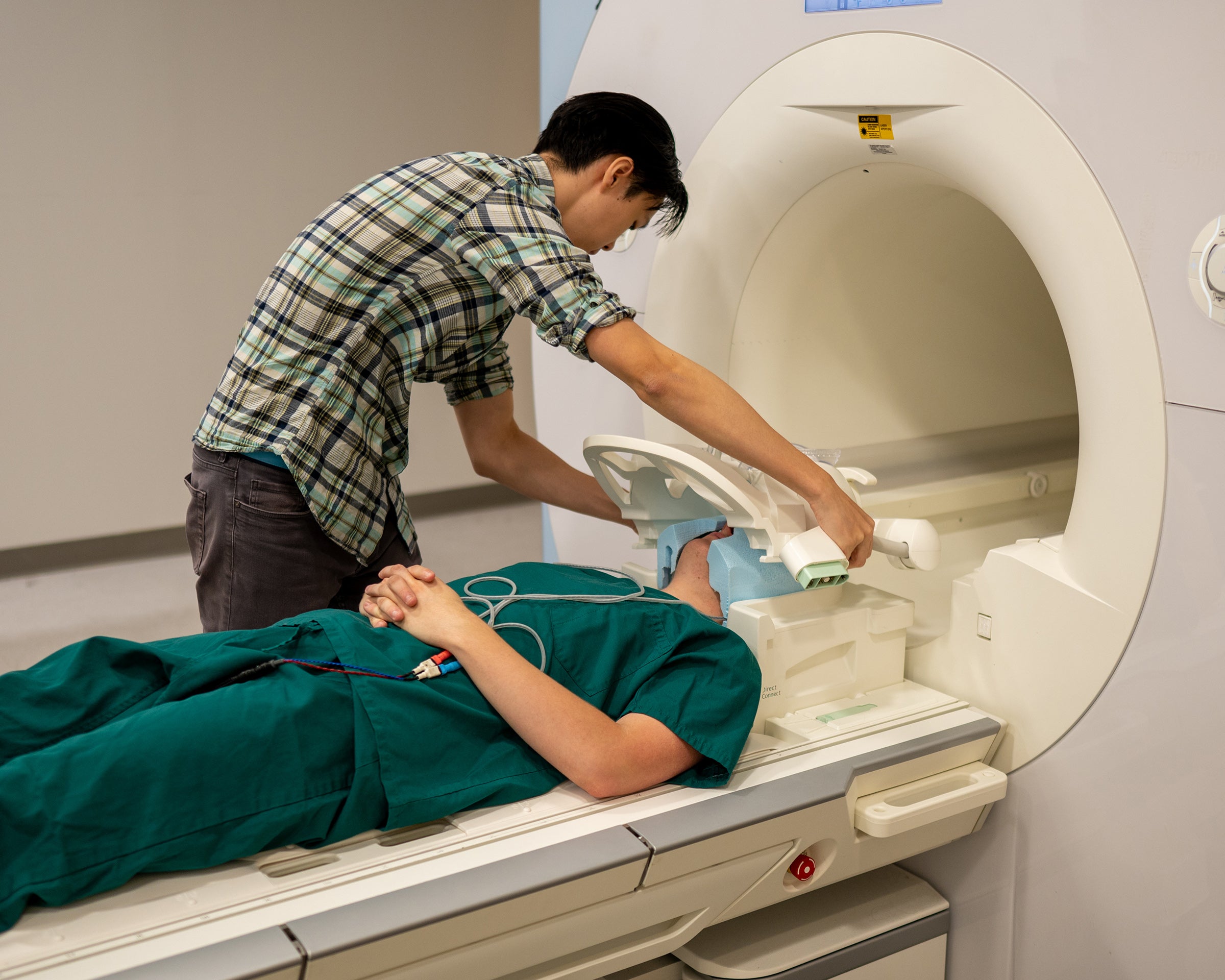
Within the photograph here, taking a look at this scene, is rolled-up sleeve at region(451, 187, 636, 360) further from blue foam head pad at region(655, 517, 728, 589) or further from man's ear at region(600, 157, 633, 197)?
blue foam head pad at region(655, 517, 728, 589)

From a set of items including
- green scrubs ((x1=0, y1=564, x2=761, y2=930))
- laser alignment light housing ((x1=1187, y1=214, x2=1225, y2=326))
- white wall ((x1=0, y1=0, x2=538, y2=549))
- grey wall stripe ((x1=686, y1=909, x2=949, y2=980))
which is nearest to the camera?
green scrubs ((x1=0, y1=564, x2=761, y2=930))

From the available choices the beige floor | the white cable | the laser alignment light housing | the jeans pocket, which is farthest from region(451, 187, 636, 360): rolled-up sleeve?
the beige floor

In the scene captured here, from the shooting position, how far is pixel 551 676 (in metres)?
1.29

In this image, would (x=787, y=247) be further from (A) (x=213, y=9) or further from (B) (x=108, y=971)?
(A) (x=213, y=9)

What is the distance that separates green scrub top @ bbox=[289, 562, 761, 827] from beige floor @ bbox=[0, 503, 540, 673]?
2.04m

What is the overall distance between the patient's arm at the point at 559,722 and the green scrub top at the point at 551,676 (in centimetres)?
2

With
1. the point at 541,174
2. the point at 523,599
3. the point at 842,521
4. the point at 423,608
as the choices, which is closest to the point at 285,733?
the point at 423,608

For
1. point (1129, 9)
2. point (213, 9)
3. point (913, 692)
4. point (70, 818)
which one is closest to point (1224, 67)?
point (1129, 9)

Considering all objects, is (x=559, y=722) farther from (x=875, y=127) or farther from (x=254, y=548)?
(x=875, y=127)

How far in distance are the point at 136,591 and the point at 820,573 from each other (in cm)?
276

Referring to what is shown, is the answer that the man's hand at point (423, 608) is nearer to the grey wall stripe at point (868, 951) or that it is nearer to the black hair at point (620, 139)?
the grey wall stripe at point (868, 951)

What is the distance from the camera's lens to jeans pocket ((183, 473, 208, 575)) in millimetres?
1580

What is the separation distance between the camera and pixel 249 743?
1.08m

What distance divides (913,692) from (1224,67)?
85 cm
